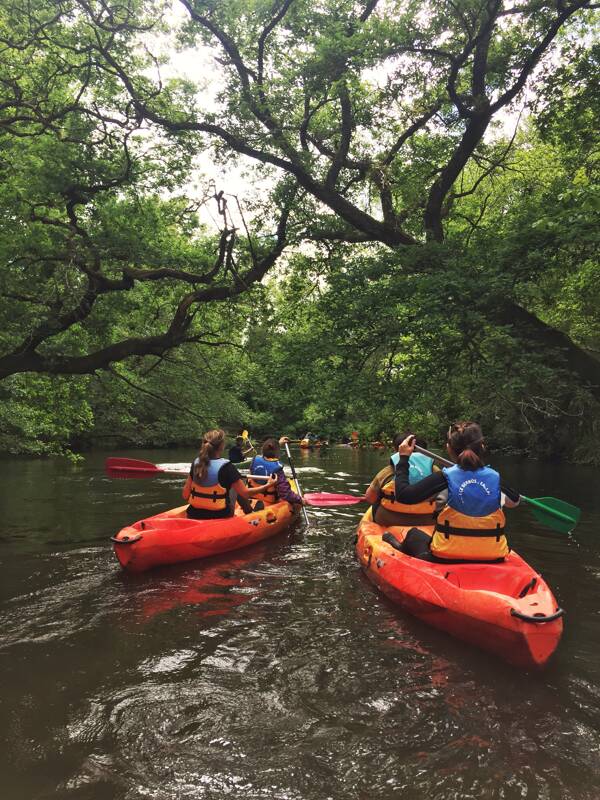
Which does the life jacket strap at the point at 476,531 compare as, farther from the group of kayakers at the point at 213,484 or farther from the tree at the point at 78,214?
the tree at the point at 78,214

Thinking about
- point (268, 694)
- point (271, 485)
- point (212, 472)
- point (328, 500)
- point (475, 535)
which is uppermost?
point (212, 472)

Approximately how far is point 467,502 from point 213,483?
345 centimetres

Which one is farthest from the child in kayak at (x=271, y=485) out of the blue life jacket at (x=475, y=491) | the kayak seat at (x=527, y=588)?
the kayak seat at (x=527, y=588)

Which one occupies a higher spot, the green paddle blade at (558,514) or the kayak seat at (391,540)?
the green paddle blade at (558,514)

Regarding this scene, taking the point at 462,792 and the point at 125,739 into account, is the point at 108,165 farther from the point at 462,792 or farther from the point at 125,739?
the point at 462,792

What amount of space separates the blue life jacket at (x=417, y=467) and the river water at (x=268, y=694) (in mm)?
1288

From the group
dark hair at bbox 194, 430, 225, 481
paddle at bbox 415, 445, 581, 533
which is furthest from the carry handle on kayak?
dark hair at bbox 194, 430, 225, 481

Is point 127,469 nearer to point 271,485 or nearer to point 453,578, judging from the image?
point 271,485

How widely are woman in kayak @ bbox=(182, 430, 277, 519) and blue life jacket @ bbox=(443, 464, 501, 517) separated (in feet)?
9.89

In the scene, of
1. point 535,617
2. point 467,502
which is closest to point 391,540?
point 467,502

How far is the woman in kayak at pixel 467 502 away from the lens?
13.5 feet

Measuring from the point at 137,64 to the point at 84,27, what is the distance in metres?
1.15

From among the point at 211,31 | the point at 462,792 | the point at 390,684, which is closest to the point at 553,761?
the point at 462,792

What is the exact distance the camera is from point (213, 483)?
6547mm
